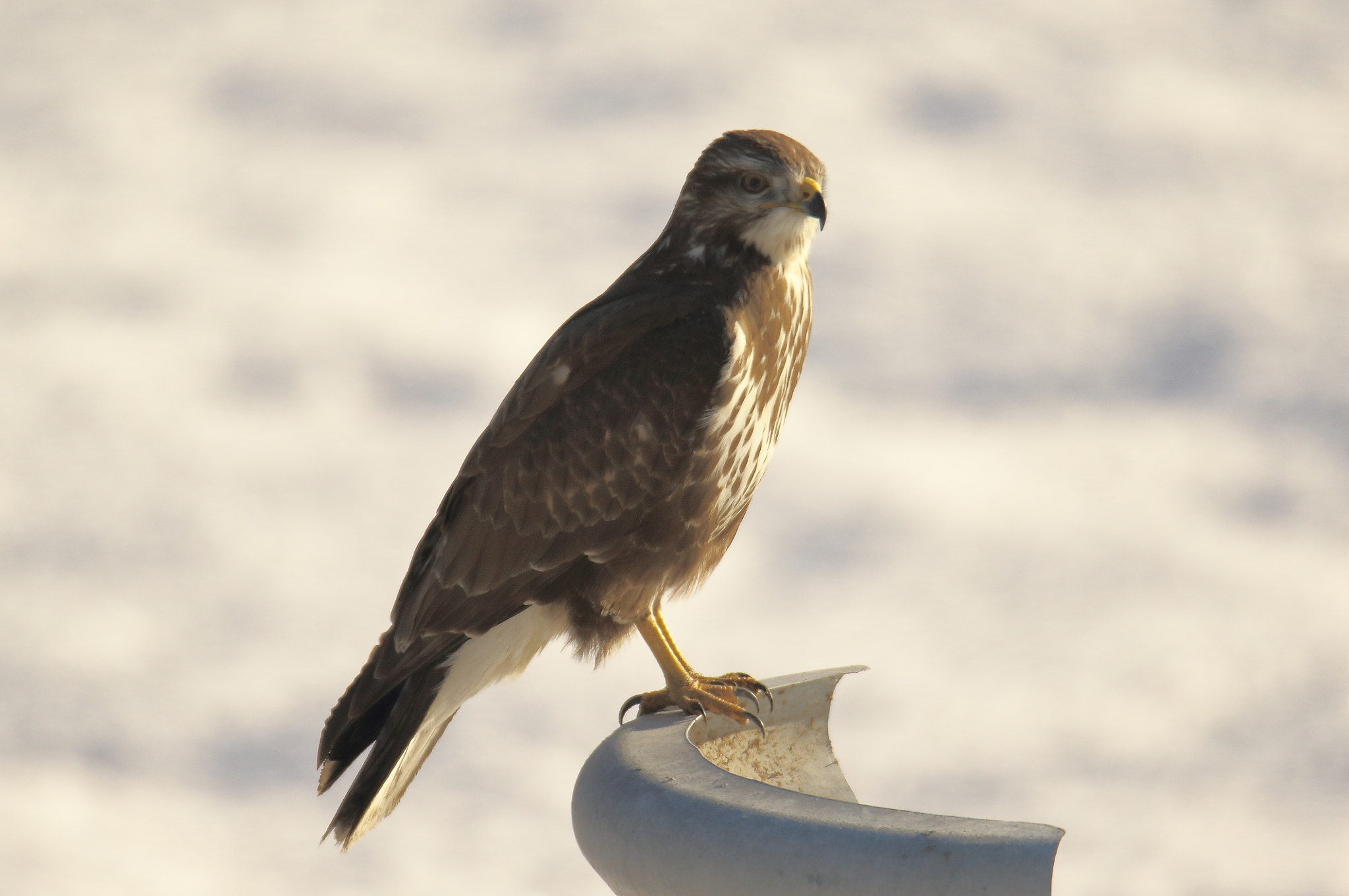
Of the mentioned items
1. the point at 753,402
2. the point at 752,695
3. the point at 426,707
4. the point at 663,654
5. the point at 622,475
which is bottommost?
the point at 426,707

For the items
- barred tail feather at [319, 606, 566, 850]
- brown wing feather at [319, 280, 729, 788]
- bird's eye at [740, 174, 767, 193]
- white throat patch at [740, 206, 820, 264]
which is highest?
bird's eye at [740, 174, 767, 193]

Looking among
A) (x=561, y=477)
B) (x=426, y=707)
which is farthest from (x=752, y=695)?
(x=426, y=707)

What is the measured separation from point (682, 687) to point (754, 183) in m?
1.69

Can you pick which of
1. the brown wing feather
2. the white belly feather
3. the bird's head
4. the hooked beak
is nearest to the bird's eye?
the bird's head

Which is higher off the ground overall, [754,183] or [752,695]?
[754,183]

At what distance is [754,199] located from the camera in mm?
4137

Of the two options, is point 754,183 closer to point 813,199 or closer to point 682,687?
point 813,199

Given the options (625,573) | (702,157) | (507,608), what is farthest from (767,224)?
(507,608)

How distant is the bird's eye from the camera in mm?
4121

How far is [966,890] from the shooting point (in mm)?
2188

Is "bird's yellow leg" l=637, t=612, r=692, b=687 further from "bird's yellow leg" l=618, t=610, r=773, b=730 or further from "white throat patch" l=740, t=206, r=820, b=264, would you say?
"white throat patch" l=740, t=206, r=820, b=264

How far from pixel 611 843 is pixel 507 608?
5.06 ft

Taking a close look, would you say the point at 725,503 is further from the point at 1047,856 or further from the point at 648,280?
the point at 1047,856

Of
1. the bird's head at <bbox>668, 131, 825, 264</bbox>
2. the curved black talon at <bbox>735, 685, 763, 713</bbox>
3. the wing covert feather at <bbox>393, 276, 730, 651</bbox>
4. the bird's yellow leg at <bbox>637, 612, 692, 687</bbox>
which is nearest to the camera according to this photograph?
the curved black talon at <bbox>735, 685, 763, 713</bbox>
